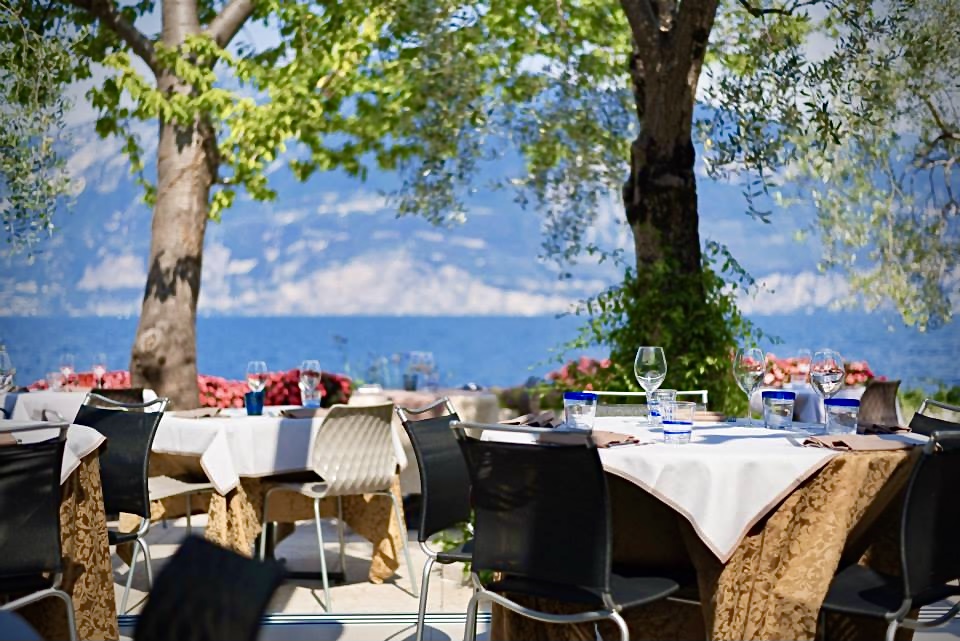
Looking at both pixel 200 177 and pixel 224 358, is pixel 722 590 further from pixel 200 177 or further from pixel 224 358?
pixel 224 358

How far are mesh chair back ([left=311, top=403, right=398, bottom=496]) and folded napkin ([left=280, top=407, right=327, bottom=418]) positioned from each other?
17 cm

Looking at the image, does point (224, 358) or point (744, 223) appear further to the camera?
point (744, 223)

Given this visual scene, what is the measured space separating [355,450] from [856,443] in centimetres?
264

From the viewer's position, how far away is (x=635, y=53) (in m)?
6.36

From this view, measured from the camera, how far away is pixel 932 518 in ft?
9.69

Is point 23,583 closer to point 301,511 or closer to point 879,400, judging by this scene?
point 301,511

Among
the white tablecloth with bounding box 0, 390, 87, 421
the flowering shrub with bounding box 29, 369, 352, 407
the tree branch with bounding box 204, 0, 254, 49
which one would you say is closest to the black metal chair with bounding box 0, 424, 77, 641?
the white tablecloth with bounding box 0, 390, 87, 421

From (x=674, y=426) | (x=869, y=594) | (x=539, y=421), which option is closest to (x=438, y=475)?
(x=539, y=421)

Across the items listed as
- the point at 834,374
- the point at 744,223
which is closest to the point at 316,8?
the point at 834,374

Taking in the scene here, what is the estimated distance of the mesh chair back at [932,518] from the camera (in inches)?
113

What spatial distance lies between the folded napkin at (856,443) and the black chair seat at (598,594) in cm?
55

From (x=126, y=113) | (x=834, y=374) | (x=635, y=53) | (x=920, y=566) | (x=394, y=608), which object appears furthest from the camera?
(x=126, y=113)

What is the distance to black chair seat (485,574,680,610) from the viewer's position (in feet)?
9.80

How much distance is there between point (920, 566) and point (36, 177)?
726 cm
